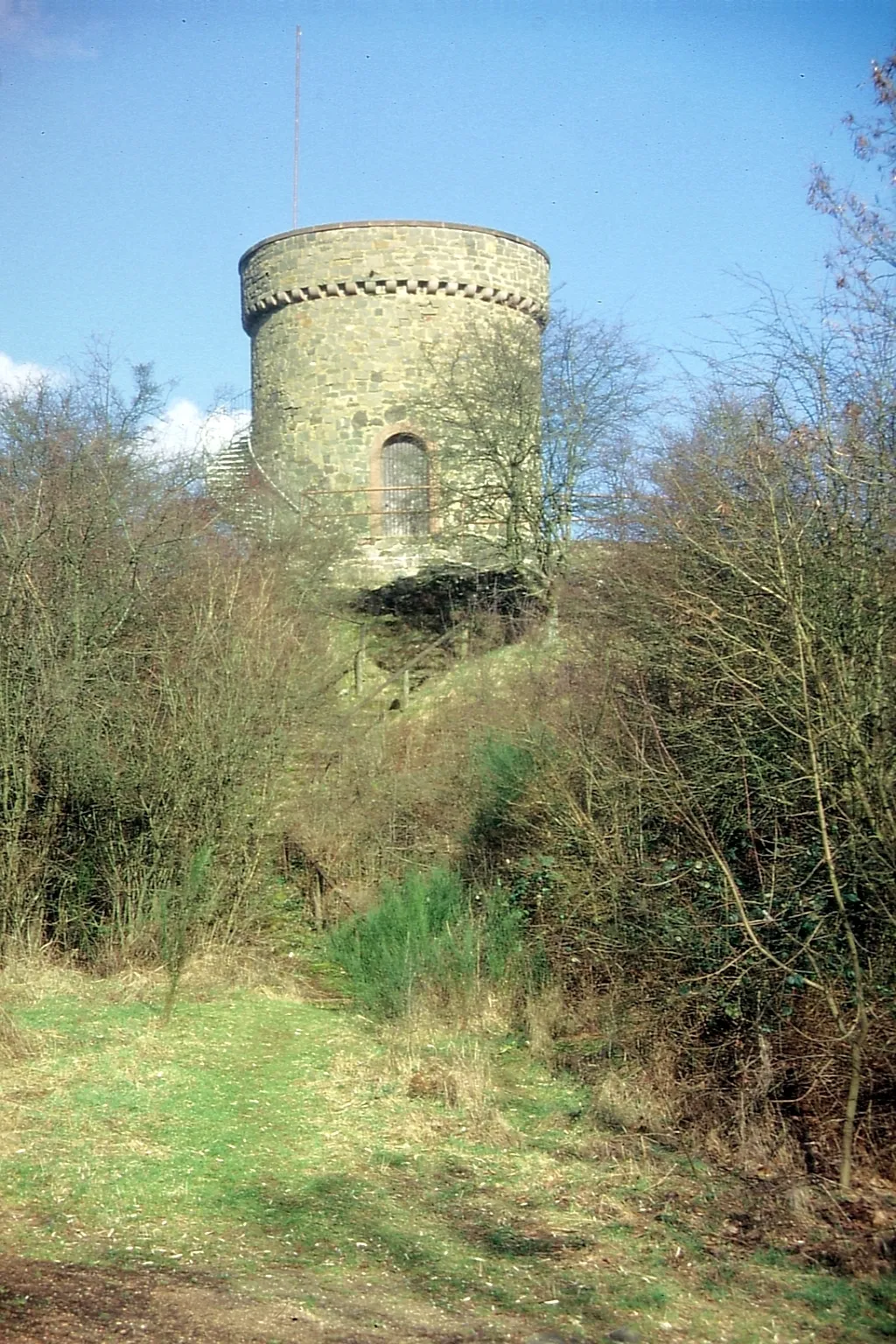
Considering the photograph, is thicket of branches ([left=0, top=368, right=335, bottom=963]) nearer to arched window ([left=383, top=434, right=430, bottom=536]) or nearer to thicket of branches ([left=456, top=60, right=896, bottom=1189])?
thicket of branches ([left=456, top=60, right=896, bottom=1189])

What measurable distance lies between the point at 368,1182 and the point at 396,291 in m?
23.6

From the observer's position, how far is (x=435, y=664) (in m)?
22.8

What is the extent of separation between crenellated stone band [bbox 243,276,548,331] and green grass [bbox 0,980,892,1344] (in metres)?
21.1

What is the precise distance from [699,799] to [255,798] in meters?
4.90

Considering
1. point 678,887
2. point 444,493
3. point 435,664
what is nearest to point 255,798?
point 678,887

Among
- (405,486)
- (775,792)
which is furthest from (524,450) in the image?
(775,792)

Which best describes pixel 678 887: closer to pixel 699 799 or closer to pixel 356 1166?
pixel 699 799

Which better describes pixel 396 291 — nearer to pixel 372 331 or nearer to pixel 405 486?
pixel 372 331

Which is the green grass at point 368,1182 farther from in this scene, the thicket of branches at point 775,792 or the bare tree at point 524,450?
the bare tree at point 524,450

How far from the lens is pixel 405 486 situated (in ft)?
88.5

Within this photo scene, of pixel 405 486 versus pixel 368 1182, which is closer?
pixel 368 1182

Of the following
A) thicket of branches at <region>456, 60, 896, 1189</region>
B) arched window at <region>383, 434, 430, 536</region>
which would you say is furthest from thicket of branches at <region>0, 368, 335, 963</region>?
arched window at <region>383, 434, 430, 536</region>

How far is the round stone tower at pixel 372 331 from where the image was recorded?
2748cm

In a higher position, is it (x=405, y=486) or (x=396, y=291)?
(x=396, y=291)
